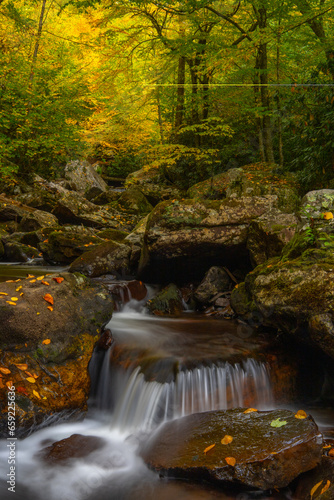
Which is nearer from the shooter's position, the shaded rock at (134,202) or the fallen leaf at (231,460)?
the fallen leaf at (231,460)

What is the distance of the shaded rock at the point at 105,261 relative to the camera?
8.07 meters

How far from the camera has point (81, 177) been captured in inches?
657

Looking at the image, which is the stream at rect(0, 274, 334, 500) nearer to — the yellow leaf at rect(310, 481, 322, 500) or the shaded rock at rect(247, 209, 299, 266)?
the yellow leaf at rect(310, 481, 322, 500)

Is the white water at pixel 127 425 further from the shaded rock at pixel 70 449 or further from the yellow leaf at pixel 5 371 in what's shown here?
the yellow leaf at pixel 5 371

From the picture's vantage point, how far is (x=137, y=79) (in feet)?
45.8

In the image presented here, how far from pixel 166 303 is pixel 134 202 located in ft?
27.9

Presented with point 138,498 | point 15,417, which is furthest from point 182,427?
point 15,417

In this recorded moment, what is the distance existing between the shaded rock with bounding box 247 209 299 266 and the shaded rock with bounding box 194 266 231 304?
2.41 feet

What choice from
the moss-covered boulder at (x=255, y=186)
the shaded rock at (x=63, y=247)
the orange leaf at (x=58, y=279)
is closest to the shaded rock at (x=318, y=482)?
the orange leaf at (x=58, y=279)

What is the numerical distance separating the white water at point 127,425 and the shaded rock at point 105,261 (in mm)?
2926

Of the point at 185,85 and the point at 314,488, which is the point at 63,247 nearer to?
the point at 314,488

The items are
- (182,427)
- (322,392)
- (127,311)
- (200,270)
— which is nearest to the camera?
(182,427)

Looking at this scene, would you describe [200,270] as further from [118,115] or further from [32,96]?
[118,115]

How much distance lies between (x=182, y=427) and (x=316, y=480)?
1.32 m
